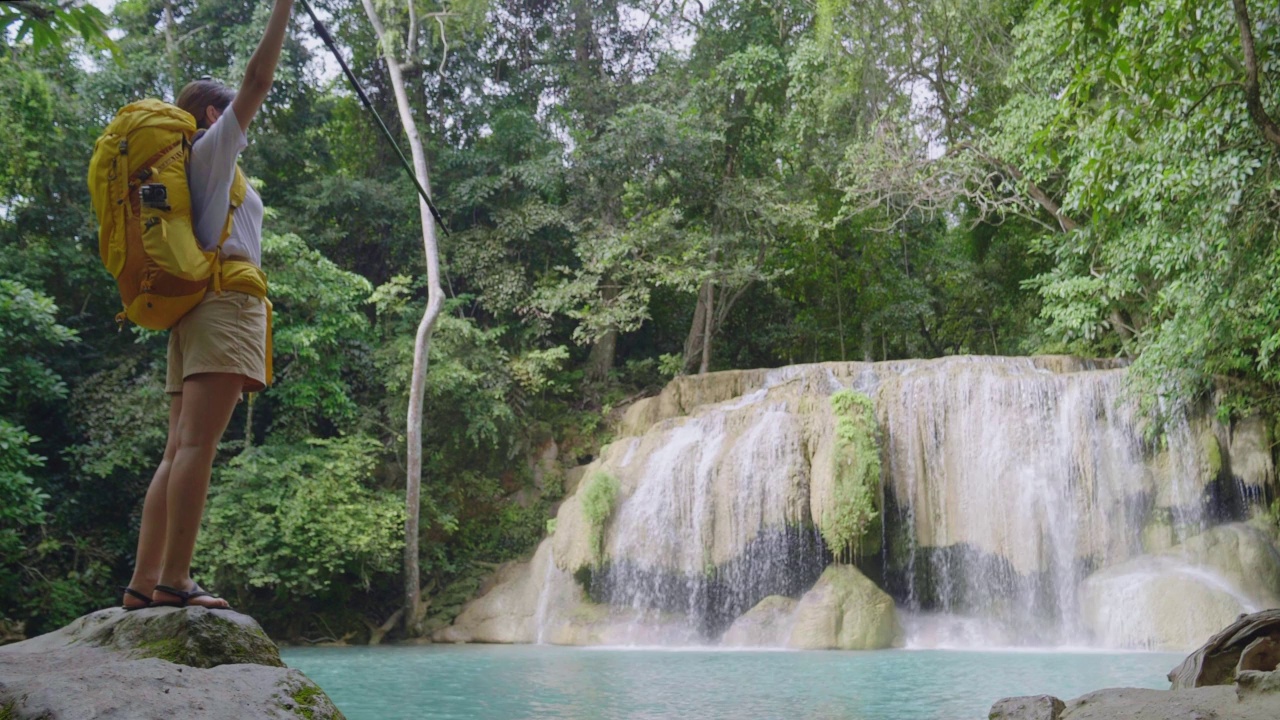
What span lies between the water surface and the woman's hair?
13.4 feet

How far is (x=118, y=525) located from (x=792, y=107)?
12746 millimetres

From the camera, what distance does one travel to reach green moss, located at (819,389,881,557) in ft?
38.0

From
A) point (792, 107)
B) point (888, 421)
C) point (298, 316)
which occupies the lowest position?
point (888, 421)

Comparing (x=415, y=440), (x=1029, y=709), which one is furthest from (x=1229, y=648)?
(x=415, y=440)

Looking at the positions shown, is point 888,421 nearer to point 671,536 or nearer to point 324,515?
point 671,536

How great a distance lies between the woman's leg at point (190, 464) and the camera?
9.37ft

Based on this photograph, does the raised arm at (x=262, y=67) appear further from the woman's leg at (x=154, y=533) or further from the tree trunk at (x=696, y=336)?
the tree trunk at (x=696, y=336)

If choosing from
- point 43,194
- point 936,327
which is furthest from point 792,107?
point 43,194

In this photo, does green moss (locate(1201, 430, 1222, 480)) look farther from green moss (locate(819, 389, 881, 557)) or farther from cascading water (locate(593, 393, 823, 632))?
cascading water (locate(593, 393, 823, 632))

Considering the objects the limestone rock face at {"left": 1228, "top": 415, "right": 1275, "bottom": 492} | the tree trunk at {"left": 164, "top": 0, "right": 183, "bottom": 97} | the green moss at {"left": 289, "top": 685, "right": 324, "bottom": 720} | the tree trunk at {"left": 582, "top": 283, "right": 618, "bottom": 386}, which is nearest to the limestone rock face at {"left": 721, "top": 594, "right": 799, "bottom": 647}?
the limestone rock face at {"left": 1228, "top": 415, "right": 1275, "bottom": 492}

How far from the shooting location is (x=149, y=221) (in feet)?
9.41

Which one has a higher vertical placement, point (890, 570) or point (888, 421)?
point (888, 421)

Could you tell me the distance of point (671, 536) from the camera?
12.6m

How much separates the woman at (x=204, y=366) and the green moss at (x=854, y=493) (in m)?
9.37
